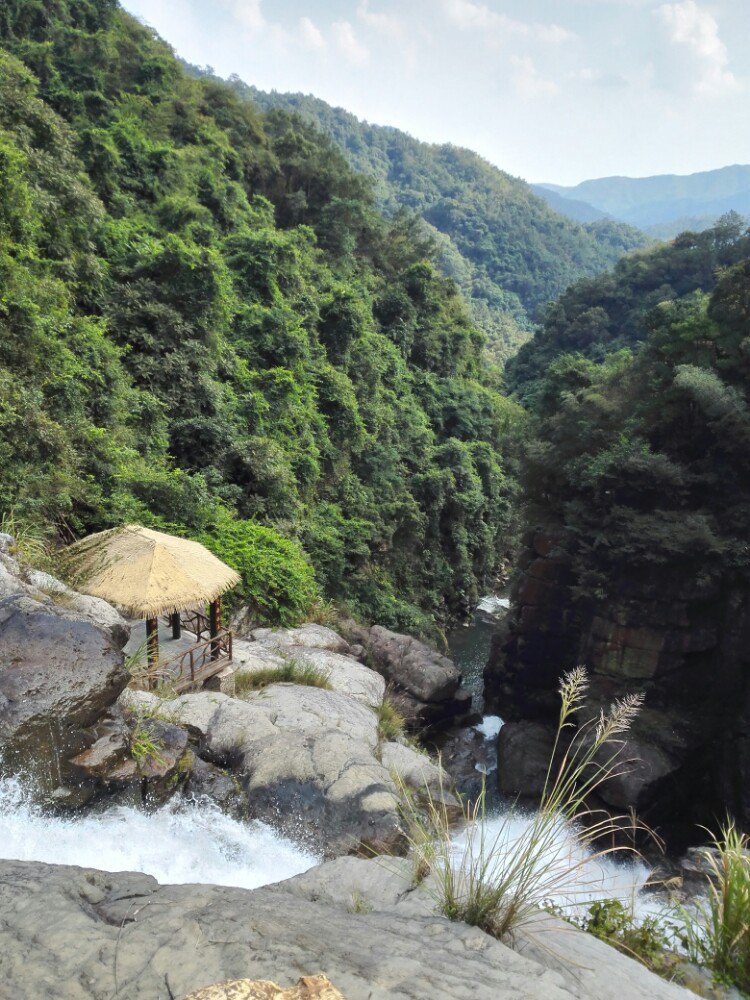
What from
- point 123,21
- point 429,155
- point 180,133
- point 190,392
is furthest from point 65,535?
point 429,155

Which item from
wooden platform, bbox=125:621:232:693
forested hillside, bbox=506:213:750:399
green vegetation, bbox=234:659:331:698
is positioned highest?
forested hillside, bbox=506:213:750:399

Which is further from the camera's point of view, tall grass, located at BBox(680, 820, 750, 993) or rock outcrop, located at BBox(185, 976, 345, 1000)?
tall grass, located at BBox(680, 820, 750, 993)

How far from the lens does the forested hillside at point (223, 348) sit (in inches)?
358

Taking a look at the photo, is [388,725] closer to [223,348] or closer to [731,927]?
[731,927]

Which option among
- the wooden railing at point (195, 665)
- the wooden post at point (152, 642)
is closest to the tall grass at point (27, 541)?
the wooden post at point (152, 642)

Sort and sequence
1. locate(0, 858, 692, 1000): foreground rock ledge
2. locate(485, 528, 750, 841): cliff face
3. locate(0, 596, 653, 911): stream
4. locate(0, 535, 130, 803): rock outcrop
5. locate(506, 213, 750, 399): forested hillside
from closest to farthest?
locate(0, 858, 692, 1000): foreground rock ledge, locate(0, 596, 653, 911): stream, locate(0, 535, 130, 803): rock outcrop, locate(485, 528, 750, 841): cliff face, locate(506, 213, 750, 399): forested hillside

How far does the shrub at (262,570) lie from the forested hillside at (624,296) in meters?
19.7

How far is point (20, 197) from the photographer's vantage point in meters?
9.16

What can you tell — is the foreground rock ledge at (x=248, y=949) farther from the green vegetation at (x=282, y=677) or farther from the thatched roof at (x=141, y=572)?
the green vegetation at (x=282, y=677)

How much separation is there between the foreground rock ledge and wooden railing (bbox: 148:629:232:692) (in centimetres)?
347

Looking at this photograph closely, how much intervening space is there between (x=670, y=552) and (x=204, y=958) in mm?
11589

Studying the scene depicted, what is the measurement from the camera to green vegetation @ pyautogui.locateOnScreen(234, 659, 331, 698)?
23.0ft

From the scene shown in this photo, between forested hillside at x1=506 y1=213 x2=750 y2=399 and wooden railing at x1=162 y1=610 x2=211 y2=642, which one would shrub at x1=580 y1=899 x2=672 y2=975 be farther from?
forested hillside at x1=506 y1=213 x2=750 y2=399

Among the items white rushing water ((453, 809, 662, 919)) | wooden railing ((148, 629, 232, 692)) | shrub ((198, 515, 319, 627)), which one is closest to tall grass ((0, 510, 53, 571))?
wooden railing ((148, 629, 232, 692))
